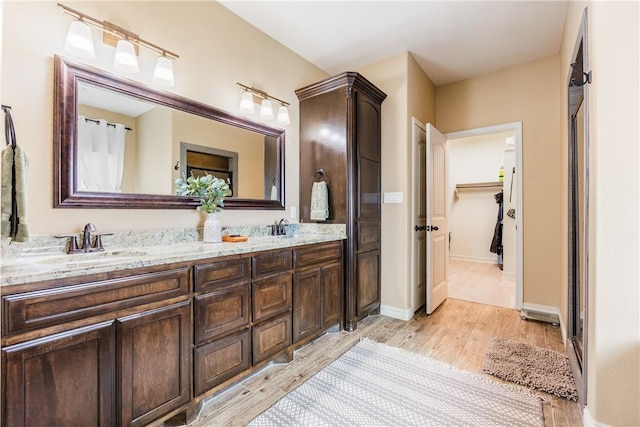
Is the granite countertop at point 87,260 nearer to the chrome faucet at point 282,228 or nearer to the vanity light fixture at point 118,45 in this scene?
the chrome faucet at point 282,228

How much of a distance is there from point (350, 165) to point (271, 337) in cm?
156

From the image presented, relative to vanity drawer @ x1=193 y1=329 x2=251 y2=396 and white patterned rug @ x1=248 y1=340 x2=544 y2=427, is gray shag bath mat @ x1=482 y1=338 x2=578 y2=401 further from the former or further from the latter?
vanity drawer @ x1=193 y1=329 x2=251 y2=396

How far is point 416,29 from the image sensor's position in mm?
2584

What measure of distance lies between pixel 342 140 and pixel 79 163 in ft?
6.25

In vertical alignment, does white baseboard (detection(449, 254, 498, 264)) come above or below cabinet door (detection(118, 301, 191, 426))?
below

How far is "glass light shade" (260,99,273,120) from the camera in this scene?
2.56 metres

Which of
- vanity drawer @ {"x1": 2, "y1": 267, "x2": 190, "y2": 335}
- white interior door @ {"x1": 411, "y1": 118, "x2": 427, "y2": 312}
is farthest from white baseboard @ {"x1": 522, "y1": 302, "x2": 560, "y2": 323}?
vanity drawer @ {"x1": 2, "y1": 267, "x2": 190, "y2": 335}

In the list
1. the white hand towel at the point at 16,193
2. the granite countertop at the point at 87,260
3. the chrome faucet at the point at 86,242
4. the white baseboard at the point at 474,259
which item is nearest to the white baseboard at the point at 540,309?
the granite countertop at the point at 87,260

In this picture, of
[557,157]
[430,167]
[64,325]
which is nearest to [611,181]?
[430,167]

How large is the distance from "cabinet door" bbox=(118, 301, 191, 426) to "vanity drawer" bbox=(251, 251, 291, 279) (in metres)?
0.47

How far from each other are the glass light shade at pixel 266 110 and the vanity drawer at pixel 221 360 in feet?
5.78

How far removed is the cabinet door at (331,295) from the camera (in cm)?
242

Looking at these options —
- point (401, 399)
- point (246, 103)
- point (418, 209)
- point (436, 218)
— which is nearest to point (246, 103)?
point (246, 103)

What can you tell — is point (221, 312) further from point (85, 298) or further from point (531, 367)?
point (531, 367)
